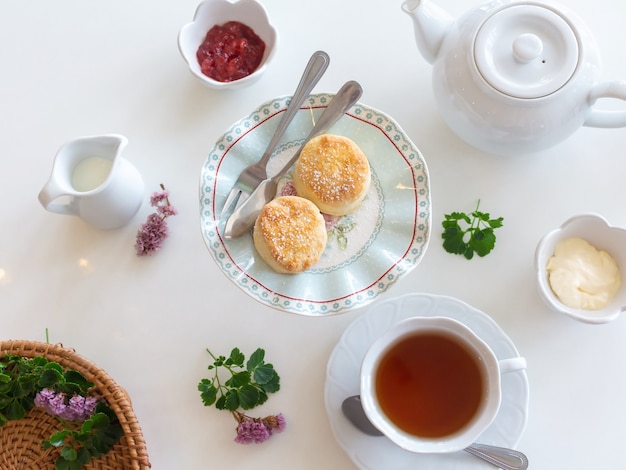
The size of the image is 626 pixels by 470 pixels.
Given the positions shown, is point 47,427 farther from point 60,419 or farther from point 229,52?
point 229,52

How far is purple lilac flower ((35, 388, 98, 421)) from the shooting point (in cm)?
103

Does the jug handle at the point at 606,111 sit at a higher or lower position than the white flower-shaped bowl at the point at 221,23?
higher

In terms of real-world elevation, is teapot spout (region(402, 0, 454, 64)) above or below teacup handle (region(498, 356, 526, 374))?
above

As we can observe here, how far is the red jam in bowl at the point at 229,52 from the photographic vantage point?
1.20 meters

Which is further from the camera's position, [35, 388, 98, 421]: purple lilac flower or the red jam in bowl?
the red jam in bowl

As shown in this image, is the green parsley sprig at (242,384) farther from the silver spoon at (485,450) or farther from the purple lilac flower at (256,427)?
the silver spoon at (485,450)

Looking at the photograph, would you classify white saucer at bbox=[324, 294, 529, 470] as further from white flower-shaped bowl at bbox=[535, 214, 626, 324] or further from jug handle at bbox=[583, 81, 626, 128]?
jug handle at bbox=[583, 81, 626, 128]

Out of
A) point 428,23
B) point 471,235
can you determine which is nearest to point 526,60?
point 428,23

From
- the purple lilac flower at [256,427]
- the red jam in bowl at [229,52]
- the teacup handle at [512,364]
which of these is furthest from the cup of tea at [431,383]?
the red jam in bowl at [229,52]

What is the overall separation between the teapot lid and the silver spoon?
0.60 metres

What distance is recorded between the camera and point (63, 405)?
1.03 metres

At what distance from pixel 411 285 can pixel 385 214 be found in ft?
0.53

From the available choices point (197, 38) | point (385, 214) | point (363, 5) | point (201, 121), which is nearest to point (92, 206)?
point (201, 121)

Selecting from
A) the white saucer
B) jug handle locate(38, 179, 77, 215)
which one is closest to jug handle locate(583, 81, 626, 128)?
the white saucer
